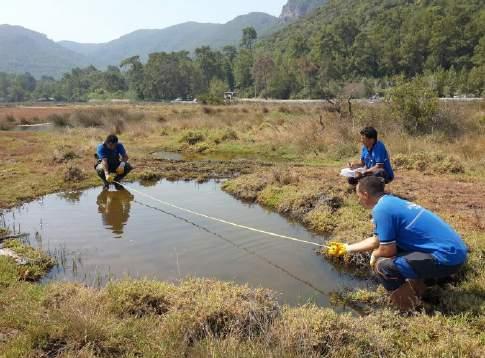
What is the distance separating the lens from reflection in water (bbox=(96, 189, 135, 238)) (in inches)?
340

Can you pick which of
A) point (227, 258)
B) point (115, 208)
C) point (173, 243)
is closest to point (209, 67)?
point (115, 208)

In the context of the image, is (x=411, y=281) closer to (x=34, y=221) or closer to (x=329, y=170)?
(x=34, y=221)

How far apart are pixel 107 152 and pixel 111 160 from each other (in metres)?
0.28

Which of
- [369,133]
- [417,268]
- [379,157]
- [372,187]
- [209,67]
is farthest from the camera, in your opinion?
[209,67]

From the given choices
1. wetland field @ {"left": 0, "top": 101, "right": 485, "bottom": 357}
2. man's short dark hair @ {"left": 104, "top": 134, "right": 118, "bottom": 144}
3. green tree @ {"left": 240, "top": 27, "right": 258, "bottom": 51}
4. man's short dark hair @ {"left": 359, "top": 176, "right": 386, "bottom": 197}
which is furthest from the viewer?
green tree @ {"left": 240, "top": 27, "right": 258, "bottom": 51}

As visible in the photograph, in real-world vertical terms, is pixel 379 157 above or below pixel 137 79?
below

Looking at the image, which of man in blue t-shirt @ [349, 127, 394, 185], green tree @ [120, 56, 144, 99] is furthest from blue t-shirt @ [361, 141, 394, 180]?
green tree @ [120, 56, 144, 99]

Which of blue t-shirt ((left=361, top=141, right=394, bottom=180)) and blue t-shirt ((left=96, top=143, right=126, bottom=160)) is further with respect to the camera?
blue t-shirt ((left=96, top=143, right=126, bottom=160))

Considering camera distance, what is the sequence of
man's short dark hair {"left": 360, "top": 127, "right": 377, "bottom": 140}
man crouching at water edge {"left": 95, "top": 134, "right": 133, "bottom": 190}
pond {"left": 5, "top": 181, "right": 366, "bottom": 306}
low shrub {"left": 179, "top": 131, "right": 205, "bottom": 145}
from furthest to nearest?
low shrub {"left": 179, "top": 131, "right": 205, "bottom": 145}
man crouching at water edge {"left": 95, "top": 134, "right": 133, "bottom": 190}
man's short dark hair {"left": 360, "top": 127, "right": 377, "bottom": 140}
pond {"left": 5, "top": 181, "right": 366, "bottom": 306}

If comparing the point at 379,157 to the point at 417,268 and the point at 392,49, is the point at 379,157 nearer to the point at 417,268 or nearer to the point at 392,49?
the point at 417,268

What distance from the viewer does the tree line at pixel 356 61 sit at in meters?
70.9

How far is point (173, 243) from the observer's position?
24.8ft

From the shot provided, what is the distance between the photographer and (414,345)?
13.1 feet

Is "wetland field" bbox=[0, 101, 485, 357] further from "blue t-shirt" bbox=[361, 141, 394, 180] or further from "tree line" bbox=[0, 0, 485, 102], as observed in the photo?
"tree line" bbox=[0, 0, 485, 102]
